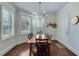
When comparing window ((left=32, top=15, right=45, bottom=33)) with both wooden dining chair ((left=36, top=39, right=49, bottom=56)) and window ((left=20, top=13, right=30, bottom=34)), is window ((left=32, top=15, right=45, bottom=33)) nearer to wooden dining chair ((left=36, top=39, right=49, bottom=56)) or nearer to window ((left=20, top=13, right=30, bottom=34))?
window ((left=20, top=13, right=30, bottom=34))

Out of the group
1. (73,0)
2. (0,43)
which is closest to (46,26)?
(73,0)

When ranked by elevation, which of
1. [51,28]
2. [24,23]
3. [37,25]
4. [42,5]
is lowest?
[51,28]

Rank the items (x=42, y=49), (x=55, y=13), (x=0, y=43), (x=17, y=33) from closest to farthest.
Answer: (x=42, y=49)
(x=0, y=43)
(x=17, y=33)
(x=55, y=13)

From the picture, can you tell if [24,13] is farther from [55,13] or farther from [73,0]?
[73,0]

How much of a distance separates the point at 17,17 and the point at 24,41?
6.43 ft

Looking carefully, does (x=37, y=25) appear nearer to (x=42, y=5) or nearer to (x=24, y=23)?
(x=24, y=23)

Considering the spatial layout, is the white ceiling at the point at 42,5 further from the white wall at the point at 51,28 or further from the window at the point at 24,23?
the white wall at the point at 51,28

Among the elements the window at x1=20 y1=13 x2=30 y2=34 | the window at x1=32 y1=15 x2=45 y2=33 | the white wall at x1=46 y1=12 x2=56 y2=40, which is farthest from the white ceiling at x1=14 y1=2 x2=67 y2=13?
the white wall at x1=46 y1=12 x2=56 y2=40

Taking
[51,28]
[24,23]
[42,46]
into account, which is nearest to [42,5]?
[24,23]

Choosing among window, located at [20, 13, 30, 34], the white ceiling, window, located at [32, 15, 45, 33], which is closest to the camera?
the white ceiling

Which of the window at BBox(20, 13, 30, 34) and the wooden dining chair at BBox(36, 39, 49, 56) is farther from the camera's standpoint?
the window at BBox(20, 13, 30, 34)

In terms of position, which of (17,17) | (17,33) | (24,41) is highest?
(17,17)

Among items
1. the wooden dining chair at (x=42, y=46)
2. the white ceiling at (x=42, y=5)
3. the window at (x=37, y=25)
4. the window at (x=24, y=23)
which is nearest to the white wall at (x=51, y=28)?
the window at (x=37, y=25)

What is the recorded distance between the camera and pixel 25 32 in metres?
9.15
